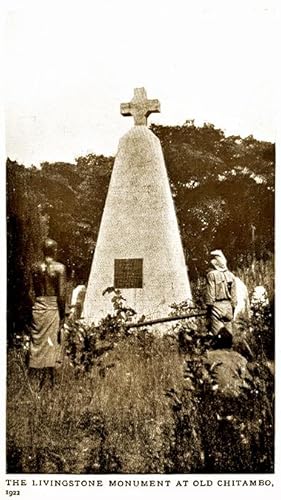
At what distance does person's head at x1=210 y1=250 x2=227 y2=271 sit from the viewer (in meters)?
6.62

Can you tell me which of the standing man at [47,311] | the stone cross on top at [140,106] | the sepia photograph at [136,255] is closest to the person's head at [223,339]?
the sepia photograph at [136,255]

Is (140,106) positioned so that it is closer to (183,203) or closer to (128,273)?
(183,203)

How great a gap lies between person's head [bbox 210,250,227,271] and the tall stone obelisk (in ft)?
0.94

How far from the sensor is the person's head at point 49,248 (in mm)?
6738

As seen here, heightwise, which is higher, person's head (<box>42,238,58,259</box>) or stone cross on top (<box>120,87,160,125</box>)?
stone cross on top (<box>120,87,160,125</box>)

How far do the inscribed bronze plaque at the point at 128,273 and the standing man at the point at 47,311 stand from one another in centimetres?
48

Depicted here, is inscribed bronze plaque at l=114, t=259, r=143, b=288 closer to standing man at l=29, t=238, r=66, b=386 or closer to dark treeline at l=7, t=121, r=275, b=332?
dark treeline at l=7, t=121, r=275, b=332

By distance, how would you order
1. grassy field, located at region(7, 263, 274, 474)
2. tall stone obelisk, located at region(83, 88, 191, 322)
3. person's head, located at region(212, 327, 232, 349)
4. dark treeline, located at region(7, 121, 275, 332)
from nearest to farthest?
1. grassy field, located at region(7, 263, 274, 474)
2. person's head, located at region(212, 327, 232, 349)
3. dark treeline, located at region(7, 121, 275, 332)
4. tall stone obelisk, located at region(83, 88, 191, 322)

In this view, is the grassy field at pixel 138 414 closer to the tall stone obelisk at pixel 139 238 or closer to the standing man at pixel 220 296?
the standing man at pixel 220 296

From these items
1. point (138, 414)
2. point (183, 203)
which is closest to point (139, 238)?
point (183, 203)

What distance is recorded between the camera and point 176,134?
676cm

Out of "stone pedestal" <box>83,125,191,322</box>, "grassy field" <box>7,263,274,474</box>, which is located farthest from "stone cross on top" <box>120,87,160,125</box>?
"grassy field" <box>7,263,274,474</box>
